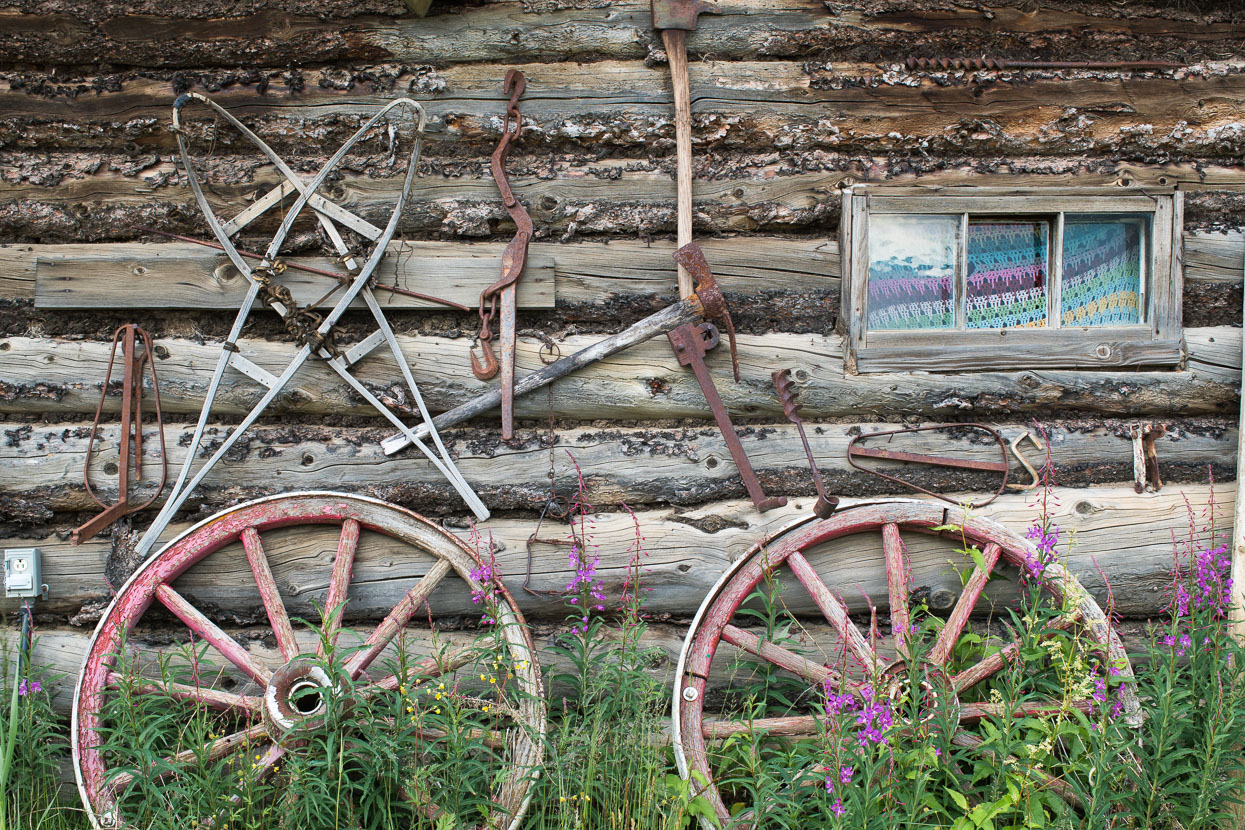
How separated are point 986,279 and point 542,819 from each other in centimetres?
233

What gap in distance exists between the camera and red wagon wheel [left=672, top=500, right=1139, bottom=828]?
247cm

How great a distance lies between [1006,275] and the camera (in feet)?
9.61

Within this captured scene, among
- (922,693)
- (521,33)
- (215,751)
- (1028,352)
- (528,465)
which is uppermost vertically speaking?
(521,33)

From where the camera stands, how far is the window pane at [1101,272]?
2.93m

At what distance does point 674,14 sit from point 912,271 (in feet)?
3.99

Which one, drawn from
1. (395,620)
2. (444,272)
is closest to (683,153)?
(444,272)

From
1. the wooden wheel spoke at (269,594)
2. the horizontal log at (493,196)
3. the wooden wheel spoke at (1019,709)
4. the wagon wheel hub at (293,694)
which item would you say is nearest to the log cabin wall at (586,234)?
the horizontal log at (493,196)

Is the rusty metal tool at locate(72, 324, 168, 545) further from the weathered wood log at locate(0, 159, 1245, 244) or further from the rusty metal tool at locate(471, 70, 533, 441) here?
the rusty metal tool at locate(471, 70, 533, 441)

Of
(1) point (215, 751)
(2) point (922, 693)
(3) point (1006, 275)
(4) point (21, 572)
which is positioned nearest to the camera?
(1) point (215, 751)

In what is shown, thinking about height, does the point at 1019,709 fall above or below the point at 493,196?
below

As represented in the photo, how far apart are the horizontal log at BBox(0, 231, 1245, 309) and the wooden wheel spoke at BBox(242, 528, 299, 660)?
0.81m

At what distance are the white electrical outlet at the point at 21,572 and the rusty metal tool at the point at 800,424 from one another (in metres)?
2.56

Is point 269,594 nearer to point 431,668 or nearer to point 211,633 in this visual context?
point 211,633

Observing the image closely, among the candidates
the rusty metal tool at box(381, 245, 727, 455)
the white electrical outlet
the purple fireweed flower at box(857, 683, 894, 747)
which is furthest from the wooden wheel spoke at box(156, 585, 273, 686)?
the purple fireweed flower at box(857, 683, 894, 747)
